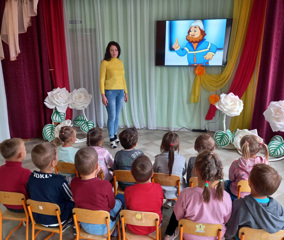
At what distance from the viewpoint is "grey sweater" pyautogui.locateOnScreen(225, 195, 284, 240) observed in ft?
4.17

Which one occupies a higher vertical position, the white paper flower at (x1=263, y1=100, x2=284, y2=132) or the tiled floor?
the white paper flower at (x1=263, y1=100, x2=284, y2=132)

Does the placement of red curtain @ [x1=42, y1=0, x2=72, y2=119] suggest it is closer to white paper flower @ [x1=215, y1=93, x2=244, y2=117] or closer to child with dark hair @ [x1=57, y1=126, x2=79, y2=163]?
child with dark hair @ [x1=57, y1=126, x2=79, y2=163]

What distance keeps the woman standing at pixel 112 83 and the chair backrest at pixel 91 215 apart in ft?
7.09

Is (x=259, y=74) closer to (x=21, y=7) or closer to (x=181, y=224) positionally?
(x=181, y=224)

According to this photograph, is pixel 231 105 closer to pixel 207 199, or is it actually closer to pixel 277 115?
pixel 277 115

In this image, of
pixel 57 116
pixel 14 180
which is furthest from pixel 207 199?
pixel 57 116

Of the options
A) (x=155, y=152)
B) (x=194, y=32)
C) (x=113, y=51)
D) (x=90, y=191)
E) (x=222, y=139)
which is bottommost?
(x=155, y=152)

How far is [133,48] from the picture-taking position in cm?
430

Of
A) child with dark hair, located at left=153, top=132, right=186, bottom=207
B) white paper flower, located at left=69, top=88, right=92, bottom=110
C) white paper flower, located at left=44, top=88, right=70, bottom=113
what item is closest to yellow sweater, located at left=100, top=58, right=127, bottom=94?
white paper flower, located at left=69, top=88, right=92, bottom=110

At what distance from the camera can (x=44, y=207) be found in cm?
148

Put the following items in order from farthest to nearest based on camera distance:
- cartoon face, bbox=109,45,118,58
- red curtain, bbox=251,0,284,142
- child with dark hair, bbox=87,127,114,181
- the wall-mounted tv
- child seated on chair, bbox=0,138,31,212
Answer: the wall-mounted tv < cartoon face, bbox=109,45,118,58 < red curtain, bbox=251,0,284,142 < child with dark hair, bbox=87,127,114,181 < child seated on chair, bbox=0,138,31,212

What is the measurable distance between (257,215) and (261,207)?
49mm

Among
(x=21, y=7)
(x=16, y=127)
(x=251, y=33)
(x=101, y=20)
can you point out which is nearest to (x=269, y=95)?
(x=251, y=33)

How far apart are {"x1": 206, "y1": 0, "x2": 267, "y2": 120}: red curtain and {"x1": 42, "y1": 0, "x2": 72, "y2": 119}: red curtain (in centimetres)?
285
